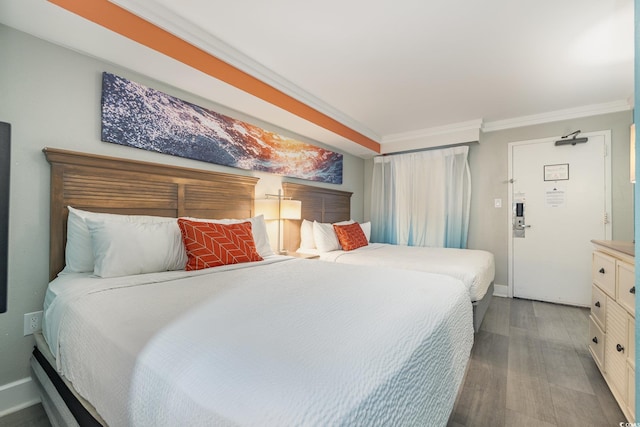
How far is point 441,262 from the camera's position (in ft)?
8.60

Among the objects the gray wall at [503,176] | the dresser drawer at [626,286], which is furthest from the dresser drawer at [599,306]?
the gray wall at [503,176]

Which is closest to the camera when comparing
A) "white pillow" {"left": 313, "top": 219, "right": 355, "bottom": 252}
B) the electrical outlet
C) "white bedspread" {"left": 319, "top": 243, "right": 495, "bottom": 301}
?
the electrical outlet

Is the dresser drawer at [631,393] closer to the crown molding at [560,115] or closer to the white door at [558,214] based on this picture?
the white door at [558,214]

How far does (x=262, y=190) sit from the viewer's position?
3.08m

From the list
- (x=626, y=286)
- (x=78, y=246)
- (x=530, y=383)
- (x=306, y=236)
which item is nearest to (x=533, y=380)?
(x=530, y=383)

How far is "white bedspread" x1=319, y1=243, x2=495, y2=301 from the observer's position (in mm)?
2309

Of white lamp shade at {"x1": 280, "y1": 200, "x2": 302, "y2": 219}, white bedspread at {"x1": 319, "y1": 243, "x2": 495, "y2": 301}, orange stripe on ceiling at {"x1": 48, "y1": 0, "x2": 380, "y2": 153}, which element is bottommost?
white bedspread at {"x1": 319, "y1": 243, "x2": 495, "y2": 301}

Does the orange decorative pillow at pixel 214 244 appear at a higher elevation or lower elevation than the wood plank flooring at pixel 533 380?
higher

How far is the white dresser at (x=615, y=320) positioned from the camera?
1.41m

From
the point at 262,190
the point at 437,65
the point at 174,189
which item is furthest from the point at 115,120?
the point at 437,65

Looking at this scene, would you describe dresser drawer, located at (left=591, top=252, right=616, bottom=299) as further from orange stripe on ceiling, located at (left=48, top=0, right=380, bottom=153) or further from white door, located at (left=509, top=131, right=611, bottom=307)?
orange stripe on ceiling, located at (left=48, top=0, right=380, bottom=153)

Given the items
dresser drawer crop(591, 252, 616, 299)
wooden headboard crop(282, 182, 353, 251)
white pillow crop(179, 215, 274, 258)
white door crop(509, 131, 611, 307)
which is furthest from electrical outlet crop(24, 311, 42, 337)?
white door crop(509, 131, 611, 307)

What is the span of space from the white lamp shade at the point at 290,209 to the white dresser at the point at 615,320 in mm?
2452

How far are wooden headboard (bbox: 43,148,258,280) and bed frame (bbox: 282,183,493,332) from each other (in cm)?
88
